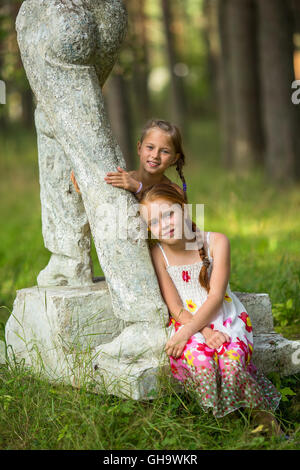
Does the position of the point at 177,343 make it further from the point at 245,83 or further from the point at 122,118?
the point at 245,83

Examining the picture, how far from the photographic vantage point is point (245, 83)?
1188 cm

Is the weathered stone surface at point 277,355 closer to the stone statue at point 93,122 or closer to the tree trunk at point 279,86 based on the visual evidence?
the stone statue at point 93,122

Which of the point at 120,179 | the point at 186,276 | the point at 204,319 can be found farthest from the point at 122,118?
the point at 204,319

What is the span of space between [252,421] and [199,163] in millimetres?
13024

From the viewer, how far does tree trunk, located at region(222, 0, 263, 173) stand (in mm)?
11656

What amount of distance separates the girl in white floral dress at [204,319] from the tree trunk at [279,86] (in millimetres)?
6540

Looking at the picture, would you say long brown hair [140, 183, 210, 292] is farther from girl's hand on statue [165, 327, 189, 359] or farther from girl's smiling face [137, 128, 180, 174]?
girl's hand on statue [165, 327, 189, 359]

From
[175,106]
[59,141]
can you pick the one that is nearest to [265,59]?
[175,106]

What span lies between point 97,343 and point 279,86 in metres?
7.04

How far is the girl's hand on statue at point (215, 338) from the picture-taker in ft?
10.3

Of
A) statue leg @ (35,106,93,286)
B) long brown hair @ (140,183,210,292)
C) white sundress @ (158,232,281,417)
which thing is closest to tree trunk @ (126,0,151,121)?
statue leg @ (35,106,93,286)

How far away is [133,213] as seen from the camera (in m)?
3.38

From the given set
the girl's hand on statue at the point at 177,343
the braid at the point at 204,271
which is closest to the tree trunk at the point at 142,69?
the braid at the point at 204,271

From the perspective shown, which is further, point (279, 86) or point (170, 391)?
point (279, 86)
